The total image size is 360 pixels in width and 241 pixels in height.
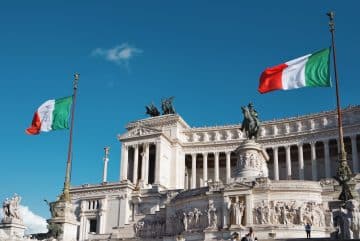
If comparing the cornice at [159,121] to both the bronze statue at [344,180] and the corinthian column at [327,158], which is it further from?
the bronze statue at [344,180]

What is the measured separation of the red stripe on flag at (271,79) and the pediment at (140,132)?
49.1 metres

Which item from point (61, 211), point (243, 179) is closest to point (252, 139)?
point (243, 179)

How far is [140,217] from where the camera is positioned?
60125 mm

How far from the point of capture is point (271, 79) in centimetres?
4316

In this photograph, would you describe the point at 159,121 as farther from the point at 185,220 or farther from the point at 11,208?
the point at 11,208

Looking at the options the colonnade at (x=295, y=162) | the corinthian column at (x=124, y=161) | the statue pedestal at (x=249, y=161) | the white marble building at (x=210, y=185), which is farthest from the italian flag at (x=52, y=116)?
the corinthian column at (x=124, y=161)

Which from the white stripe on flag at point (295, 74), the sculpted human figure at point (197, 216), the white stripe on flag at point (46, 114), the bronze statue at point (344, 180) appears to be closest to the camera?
the bronze statue at point (344, 180)

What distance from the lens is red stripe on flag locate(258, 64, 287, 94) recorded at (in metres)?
42.4

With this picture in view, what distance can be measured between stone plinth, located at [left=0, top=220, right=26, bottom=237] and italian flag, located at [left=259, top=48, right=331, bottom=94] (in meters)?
23.2

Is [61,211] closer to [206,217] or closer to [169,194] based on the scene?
[206,217]

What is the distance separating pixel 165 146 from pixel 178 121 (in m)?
7.14

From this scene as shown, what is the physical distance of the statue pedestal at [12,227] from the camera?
121 feet

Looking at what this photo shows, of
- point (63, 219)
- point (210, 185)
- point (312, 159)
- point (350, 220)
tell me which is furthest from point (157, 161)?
point (350, 220)

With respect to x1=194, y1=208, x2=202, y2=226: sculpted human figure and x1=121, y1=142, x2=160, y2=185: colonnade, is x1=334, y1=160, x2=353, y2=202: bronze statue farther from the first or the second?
x1=121, y1=142, x2=160, y2=185: colonnade
